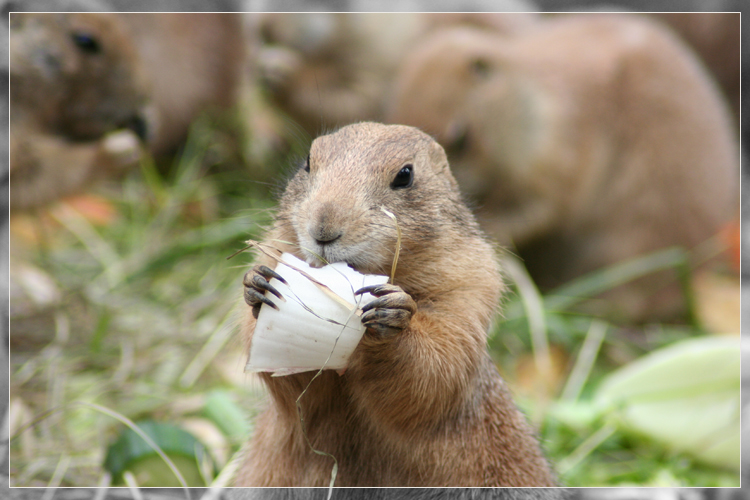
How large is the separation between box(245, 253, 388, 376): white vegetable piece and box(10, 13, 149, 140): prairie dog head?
259 cm

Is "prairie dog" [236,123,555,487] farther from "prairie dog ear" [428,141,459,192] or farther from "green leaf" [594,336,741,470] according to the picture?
"green leaf" [594,336,741,470]

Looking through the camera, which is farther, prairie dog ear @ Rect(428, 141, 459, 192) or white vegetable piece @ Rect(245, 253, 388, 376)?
prairie dog ear @ Rect(428, 141, 459, 192)

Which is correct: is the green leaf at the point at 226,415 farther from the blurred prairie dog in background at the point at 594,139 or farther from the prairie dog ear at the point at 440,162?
the blurred prairie dog in background at the point at 594,139

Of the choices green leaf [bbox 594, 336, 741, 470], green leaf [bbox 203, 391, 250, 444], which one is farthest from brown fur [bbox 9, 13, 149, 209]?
green leaf [bbox 594, 336, 741, 470]

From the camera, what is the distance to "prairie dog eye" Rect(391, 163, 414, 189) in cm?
158

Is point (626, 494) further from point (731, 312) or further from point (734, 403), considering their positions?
point (731, 312)

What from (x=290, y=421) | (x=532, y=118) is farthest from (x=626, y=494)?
(x=532, y=118)

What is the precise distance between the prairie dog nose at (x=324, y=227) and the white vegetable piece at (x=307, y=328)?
92mm

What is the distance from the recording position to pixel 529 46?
470cm

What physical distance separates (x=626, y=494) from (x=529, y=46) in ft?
10.6

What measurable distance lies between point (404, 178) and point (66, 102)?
2514 mm

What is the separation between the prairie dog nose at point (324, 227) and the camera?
54.6 inches

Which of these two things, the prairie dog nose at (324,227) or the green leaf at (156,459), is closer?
the prairie dog nose at (324,227)

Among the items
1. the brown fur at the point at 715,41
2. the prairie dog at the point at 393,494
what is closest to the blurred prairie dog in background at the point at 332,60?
the brown fur at the point at 715,41
